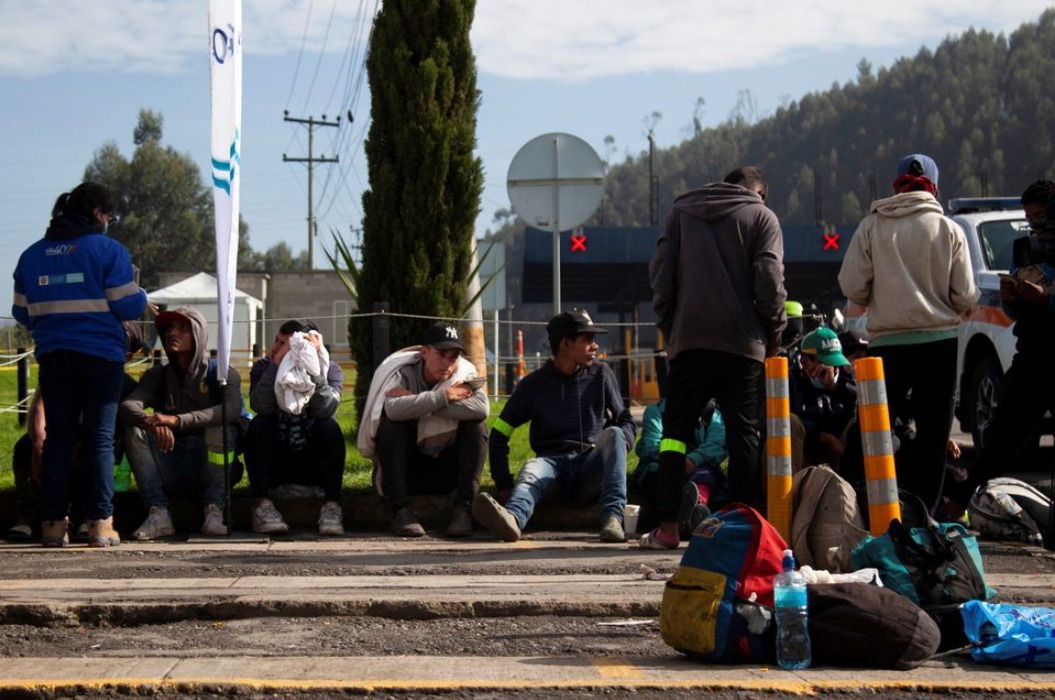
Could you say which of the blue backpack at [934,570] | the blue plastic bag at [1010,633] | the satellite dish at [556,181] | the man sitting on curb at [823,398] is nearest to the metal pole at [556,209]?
the satellite dish at [556,181]

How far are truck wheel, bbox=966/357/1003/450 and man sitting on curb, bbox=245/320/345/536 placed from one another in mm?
5448

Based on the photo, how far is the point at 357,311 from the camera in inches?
495

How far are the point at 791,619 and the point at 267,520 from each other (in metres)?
4.51

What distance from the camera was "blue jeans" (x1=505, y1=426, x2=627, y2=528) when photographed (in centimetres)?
875

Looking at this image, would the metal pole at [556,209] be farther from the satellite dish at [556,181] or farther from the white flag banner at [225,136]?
the white flag banner at [225,136]

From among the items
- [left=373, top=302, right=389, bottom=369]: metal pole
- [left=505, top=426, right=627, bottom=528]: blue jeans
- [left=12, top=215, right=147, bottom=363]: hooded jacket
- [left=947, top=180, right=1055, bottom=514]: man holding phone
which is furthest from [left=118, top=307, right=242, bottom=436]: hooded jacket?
[left=947, top=180, right=1055, bottom=514]: man holding phone

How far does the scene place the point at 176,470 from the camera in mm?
9055

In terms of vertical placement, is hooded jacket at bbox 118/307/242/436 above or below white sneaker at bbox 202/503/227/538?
above

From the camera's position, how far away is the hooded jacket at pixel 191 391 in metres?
8.99

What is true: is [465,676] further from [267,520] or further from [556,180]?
[556,180]

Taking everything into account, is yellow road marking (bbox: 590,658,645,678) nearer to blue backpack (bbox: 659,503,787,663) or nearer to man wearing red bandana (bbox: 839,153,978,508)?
blue backpack (bbox: 659,503,787,663)

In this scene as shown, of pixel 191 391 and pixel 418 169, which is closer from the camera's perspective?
pixel 191 391

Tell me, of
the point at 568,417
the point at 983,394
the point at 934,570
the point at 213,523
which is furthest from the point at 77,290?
the point at 983,394

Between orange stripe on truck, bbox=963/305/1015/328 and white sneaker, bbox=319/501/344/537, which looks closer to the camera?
white sneaker, bbox=319/501/344/537
